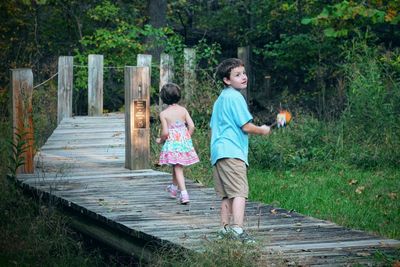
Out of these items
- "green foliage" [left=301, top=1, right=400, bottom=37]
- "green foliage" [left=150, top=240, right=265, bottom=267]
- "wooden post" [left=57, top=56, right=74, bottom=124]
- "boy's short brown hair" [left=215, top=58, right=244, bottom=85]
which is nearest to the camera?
"green foliage" [left=150, top=240, right=265, bottom=267]

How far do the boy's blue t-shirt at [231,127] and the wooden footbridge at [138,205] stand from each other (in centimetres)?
69

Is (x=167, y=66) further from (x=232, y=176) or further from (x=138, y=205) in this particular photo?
(x=232, y=176)

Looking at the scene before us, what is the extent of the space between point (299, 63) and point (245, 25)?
345cm

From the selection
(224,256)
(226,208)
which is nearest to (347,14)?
(226,208)

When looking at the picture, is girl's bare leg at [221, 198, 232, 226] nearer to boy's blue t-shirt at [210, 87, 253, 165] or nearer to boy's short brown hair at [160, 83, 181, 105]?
boy's blue t-shirt at [210, 87, 253, 165]

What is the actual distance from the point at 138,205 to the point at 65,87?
912cm

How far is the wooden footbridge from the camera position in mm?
7422

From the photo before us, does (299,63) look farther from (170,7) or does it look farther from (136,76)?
(136,76)

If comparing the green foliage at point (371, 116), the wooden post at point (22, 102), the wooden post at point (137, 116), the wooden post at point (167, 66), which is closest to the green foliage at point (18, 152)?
the wooden post at point (22, 102)

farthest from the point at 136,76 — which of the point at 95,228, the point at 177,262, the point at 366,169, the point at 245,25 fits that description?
the point at 245,25

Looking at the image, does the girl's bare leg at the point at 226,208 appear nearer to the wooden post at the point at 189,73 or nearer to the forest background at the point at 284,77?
the forest background at the point at 284,77

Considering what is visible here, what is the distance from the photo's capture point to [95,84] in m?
19.1

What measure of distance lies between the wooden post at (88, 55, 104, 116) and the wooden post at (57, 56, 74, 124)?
0.59 m

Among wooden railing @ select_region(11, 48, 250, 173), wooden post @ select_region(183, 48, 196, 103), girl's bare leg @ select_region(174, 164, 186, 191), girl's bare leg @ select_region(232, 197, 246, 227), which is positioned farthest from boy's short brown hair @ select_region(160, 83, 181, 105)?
wooden post @ select_region(183, 48, 196, 103)
